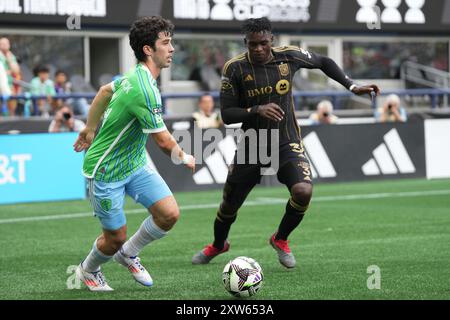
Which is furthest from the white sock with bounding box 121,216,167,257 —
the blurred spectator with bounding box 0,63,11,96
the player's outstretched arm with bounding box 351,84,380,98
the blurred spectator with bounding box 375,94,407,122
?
the blurred spectator with bounding box 375,94,407,122

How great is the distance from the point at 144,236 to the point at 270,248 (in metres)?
2.98

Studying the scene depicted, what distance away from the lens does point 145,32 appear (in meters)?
7.70

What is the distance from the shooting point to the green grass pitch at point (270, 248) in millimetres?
8000

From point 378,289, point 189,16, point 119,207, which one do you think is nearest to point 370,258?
point 378,289

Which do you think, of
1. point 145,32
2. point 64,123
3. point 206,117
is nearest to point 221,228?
point 145,32

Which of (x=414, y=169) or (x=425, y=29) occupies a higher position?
(x=425, y=29)

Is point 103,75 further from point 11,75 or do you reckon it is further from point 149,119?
point 149,119

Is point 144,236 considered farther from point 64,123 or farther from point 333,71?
point 64,123

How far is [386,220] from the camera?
1317 centimetres

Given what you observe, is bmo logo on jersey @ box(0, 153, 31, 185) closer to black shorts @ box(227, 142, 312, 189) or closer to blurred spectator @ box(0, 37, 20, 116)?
blurred spectator @ box(0, 37, 20, 116)

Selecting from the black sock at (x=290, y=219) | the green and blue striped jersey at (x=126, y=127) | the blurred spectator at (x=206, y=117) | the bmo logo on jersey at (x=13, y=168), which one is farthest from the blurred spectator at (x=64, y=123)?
the green and blue striped jersey at (x=126, y=127)

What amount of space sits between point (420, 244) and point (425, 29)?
17566 mm

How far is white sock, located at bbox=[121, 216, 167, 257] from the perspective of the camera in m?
8.03

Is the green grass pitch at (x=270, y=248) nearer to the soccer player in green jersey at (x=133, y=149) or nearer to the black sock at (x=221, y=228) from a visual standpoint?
the black sock at (x=221, y=228)
